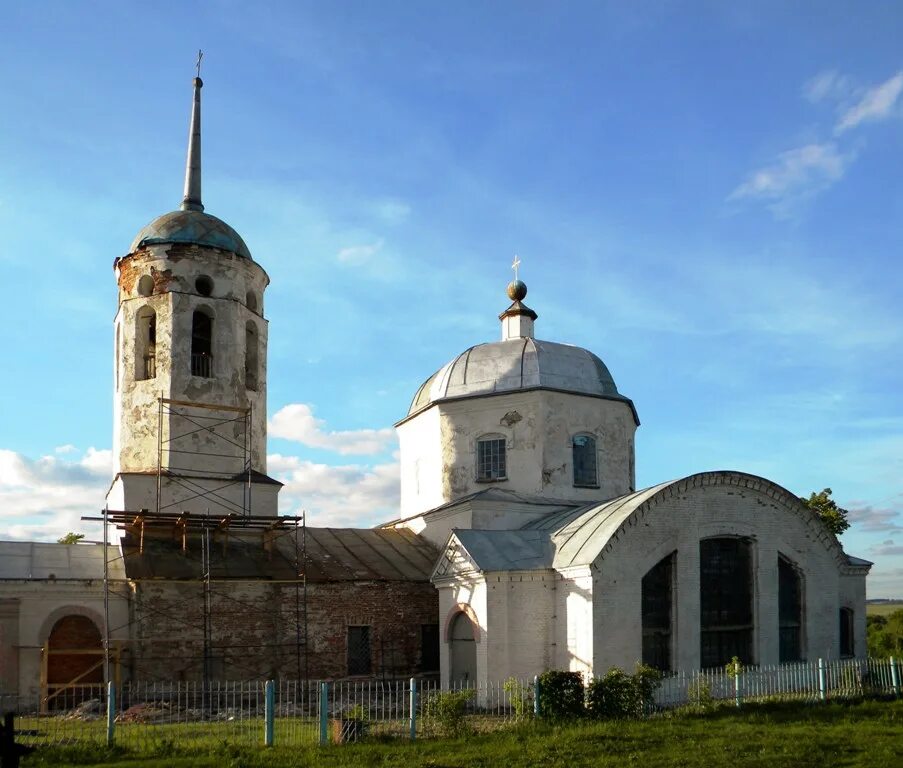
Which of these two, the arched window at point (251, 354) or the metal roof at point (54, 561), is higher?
the arched window at point (251, 354)

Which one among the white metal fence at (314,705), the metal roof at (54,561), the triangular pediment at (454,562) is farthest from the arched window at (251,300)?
the white metal fence at (314,705)

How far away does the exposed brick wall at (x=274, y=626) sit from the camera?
701 inches

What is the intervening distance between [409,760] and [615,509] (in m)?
8.17

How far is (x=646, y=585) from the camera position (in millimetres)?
18062

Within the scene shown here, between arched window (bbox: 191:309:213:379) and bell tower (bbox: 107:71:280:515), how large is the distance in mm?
24

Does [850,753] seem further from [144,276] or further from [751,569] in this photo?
[144,276]

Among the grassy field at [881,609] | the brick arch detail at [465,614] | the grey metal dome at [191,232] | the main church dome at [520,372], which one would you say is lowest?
the grassy field at [881,609]

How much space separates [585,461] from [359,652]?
22.6 feet

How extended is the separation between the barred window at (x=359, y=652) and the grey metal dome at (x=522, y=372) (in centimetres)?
599

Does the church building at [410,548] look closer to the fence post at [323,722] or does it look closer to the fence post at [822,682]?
the fence post at [822,682]

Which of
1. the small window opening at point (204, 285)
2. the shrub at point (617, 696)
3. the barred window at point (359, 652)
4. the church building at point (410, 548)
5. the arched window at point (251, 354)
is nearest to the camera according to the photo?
the shrub at point (617, 696)

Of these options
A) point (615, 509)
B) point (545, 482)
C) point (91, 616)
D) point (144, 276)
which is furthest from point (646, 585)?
point (144, 276)

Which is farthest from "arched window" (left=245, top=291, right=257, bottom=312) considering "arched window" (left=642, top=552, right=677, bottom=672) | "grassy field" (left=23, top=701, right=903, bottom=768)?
"grassy field" (left=23, top=701, right=903, bottom=768)

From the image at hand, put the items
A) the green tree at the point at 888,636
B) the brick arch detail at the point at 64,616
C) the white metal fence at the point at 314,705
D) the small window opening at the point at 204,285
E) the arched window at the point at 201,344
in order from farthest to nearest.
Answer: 1. the green tree at the point at 888,636
2. the small window opening at the point at 204,285
3. the arched window at the point at 201,344
4. the brick arch detail at the point at 64,616
5. the white metal fence at the point at 314,705
